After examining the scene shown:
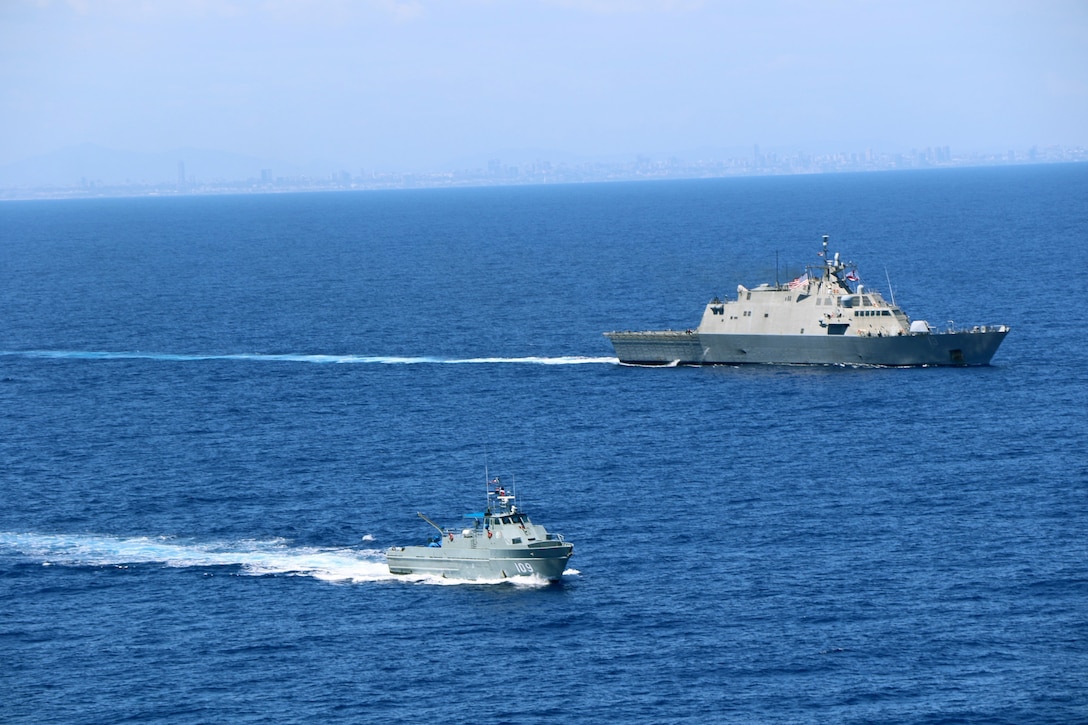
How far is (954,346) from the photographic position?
5335 inches

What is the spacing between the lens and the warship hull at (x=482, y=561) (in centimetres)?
7850

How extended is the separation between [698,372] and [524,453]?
129 feet

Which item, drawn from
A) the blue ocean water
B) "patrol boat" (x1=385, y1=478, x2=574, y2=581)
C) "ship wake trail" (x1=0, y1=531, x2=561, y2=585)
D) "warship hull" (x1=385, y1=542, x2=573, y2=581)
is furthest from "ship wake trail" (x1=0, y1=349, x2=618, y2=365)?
"warship hull" (x1=385, y1=542, x2=573, y2=581)

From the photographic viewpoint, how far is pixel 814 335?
459 feet

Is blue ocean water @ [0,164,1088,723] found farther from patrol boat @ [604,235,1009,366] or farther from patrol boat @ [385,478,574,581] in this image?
patrol boat @ [604,235,1009,366]

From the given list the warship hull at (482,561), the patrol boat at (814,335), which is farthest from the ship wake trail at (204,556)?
the patrol boat at (814,335)

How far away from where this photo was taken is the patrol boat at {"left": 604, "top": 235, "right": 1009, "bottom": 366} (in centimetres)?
13600

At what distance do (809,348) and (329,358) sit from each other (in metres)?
47.6

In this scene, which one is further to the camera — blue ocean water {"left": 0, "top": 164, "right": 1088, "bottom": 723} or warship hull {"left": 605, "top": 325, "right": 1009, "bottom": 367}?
warship hull {"left": 605, "top": 325, "right": 1009, "bottom": 367}

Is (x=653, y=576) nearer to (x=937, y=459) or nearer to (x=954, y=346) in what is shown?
(x=937, y=459)

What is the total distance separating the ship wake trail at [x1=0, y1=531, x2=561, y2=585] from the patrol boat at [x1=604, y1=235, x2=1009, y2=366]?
64.8 meters

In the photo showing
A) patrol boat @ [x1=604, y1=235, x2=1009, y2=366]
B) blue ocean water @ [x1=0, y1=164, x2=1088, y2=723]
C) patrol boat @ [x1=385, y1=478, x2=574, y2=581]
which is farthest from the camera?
patrol boat @ [x1=604, y1=235, x2=1009, y2=366]

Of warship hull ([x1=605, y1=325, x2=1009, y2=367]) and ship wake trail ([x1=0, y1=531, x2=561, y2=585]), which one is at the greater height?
Result: warship hull ([x1=605, y1=325, x2=1009, y2=367])

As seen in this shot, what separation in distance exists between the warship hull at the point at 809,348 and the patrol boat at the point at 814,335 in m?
0.09
